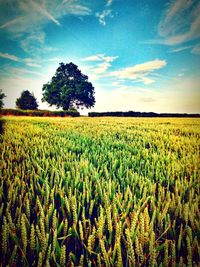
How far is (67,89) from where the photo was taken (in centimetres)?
2322

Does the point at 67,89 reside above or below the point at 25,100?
above

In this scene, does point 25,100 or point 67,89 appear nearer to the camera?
point 25,100

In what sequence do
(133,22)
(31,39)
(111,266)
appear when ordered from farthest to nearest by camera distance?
(31,39) < (133,22) < (111,266)

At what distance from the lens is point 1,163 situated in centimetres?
136

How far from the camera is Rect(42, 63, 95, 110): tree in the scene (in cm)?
2349

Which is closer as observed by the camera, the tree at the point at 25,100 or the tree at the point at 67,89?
the tree at the point at 25,100

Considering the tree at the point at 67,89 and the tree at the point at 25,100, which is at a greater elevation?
the tree at the point at 67,89

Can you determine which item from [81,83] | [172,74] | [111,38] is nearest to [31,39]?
[111,38]

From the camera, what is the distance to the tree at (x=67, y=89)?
2349 cm

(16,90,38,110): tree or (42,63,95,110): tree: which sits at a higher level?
(42,63,95,110): tree

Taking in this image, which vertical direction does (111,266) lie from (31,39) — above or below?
below

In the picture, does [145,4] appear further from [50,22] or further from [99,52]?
[50,22]

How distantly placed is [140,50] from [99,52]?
52cm

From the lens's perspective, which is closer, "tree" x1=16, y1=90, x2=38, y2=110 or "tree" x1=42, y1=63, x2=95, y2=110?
"tree" x1=16, y1=90, x2=38, y2=110
